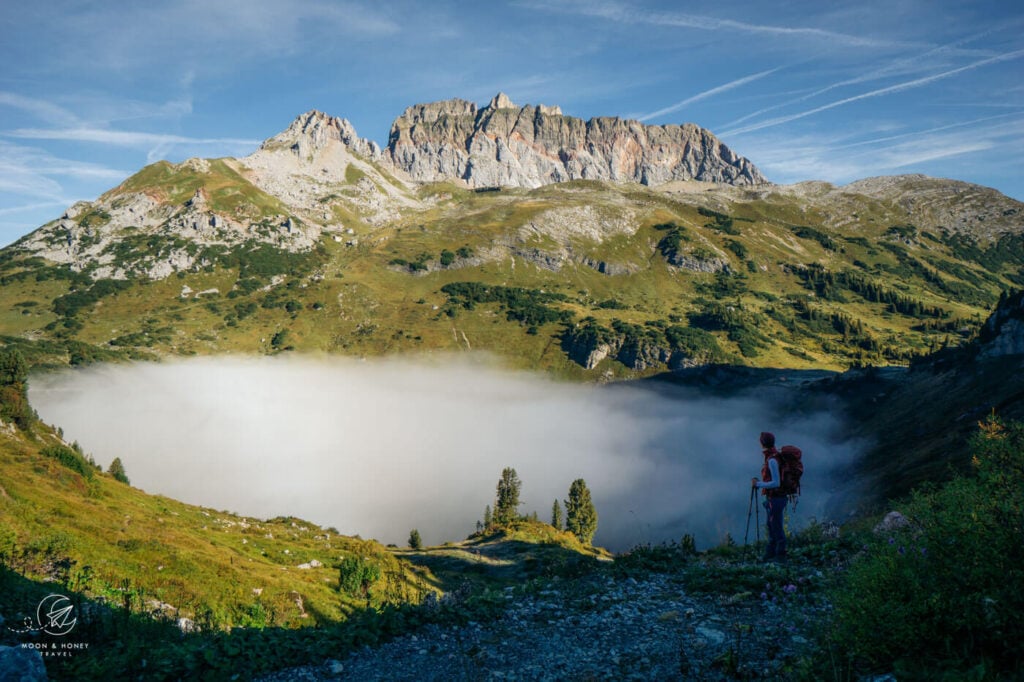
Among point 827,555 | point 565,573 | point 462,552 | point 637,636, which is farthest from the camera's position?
point 462,552

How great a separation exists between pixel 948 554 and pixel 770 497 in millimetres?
10077

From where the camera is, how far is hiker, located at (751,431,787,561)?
714 inches

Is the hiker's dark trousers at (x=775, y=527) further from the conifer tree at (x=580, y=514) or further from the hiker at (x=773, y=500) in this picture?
the conifer tree at (x=580, y=514)

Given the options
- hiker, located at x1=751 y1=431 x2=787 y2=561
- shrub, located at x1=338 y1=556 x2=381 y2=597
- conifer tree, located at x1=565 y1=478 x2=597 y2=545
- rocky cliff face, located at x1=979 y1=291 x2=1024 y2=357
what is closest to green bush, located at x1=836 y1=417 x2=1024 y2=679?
hiker, located at x1=751 y1=431 x2=787 y2=561

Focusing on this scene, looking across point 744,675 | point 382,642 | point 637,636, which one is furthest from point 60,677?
point 744,675

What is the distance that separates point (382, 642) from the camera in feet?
43.7

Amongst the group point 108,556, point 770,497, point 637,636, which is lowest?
point 108,556

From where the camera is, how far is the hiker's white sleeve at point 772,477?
18.1m

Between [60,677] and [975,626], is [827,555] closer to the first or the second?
[975,626]

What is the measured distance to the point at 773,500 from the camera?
18.1m

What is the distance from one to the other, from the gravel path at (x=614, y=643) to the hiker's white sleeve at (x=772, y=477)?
2908mm

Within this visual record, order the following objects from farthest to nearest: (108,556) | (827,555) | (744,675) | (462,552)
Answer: (462,552) < (108,556) < (827,555) < (744,675)

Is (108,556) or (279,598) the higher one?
(108,556)

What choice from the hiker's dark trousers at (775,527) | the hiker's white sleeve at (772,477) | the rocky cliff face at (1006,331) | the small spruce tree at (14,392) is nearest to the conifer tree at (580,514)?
the rocky cliff face at (1006,331)
